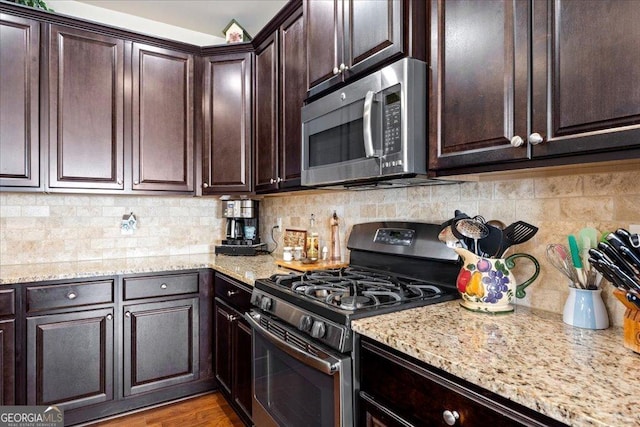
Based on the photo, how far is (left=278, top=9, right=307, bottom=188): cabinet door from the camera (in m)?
2.02

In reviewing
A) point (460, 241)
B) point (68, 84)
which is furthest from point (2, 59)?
point (460, 241)

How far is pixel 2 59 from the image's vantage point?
2.15 metres

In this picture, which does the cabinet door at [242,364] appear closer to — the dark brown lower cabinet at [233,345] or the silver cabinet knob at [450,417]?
the dark brown lower cabinet at [233,345]

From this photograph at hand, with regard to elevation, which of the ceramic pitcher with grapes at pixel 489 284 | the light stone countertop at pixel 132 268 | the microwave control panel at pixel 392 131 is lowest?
the light stone countertop at pixel 132 268

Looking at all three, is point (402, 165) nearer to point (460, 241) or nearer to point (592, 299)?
point (460, 241)

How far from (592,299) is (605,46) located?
0.68m

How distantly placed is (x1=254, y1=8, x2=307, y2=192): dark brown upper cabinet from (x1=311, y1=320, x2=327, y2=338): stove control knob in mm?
959

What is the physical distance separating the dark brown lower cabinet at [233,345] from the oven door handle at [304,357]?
0.39 metres

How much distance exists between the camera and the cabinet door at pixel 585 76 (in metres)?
0.80

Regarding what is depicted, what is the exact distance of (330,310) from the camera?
1236mm

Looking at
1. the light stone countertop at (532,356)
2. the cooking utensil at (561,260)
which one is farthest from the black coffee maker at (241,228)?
the cooking utensil at (561,260)

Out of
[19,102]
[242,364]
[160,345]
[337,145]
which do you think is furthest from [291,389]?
[19,102]

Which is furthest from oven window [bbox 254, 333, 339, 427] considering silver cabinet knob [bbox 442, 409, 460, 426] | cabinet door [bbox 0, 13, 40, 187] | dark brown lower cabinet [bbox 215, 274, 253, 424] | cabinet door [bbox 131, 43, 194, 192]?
cabinet door [bbox 0, 13, 40, 187]

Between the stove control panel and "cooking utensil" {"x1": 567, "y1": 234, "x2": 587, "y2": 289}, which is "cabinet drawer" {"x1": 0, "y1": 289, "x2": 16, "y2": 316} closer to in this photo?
the stove control panel
